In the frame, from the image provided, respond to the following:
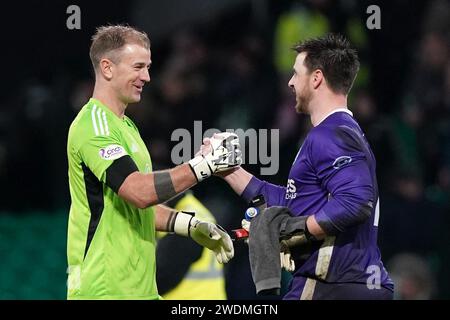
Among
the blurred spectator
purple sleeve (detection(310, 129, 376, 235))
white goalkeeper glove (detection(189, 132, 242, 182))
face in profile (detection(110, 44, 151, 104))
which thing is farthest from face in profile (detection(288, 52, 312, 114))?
the blurred spectator

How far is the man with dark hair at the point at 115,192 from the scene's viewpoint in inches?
181

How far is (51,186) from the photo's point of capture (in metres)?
8.27

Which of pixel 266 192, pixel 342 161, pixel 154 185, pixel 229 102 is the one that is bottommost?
pixel 266 192

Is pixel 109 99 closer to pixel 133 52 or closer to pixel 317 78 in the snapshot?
pixel 133 52

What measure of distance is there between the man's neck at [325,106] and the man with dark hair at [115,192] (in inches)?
Answer: 16.9

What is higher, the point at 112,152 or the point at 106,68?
the point at 106,68

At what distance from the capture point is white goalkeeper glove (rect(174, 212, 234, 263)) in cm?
498

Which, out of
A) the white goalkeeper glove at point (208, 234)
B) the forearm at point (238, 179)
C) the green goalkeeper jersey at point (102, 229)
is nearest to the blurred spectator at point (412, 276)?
the forearm at point (238, 179)

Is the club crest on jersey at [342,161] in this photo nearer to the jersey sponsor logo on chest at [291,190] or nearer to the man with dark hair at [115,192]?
the jersey sponsor logo on chest at [291,190]

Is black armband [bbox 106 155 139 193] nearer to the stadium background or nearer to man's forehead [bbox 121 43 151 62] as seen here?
man's forehead [bbox 121 43 151 62]

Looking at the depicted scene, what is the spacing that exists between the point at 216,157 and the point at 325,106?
0.62 m

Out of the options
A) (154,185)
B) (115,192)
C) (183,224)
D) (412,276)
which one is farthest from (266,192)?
(412,276)

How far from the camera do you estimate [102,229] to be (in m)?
4.63

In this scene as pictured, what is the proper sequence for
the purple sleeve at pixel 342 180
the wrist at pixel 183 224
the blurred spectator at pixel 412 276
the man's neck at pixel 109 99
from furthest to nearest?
the blurred spectator at pixel 412 276
the wrist at pixel 183 224
the man's neck at pixel 109 99
the purple sleeve at pixel 342 180
